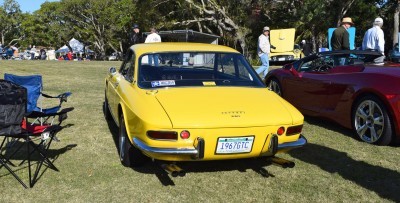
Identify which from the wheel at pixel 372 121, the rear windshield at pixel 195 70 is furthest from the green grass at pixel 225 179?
the rear windshield at pixel 195 70

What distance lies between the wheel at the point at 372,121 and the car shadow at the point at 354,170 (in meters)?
0.62

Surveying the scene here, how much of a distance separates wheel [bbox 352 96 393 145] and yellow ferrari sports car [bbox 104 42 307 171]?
4.96 ft

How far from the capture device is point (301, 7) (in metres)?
30.4

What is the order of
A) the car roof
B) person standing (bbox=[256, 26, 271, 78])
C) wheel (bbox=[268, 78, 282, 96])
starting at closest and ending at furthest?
the car roof, wheel (bbox=[268, 78, 282, 96]), person standing (bbox=[256, 26, 271, 78])

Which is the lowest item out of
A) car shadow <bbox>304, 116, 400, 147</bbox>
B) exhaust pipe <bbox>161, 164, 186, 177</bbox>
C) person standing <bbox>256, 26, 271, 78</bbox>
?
car shadow <bbox>304, 116, 400, 147</bbox>

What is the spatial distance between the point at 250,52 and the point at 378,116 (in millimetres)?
29524

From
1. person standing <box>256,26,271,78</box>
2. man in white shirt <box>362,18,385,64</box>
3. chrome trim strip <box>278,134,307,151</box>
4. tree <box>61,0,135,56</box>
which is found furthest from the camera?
tree <box>61,0,135,56</box>

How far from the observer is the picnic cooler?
4070 mm

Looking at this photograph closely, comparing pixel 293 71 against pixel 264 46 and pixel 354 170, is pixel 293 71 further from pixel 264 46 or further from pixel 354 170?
pixel 264 46

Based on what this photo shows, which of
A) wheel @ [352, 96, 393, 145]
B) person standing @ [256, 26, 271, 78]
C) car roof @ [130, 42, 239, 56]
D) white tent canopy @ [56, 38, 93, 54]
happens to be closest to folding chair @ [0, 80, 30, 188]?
car roof @ [130, 42, 239, 56]

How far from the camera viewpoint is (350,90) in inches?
233

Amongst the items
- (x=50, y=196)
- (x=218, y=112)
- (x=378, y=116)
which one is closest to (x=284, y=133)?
(x=218, y=112)

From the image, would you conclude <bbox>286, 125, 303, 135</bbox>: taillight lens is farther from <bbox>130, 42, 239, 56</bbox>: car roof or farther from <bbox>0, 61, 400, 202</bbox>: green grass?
<bbox>130, 42, 239, 56</bbox>: car roof

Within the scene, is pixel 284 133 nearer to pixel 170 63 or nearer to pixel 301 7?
pixel 170 63
